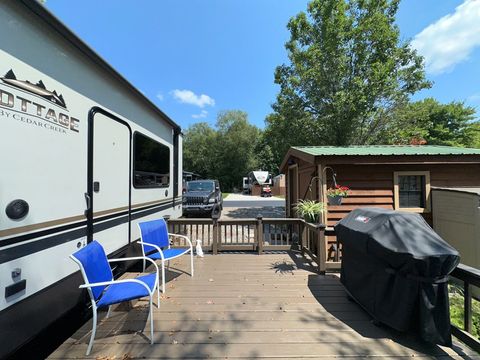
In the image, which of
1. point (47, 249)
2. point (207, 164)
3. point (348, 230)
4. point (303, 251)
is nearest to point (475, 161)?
point (303, 251)

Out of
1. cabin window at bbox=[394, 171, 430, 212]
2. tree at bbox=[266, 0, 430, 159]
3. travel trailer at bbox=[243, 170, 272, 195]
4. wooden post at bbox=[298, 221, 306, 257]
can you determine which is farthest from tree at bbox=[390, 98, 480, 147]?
wooden post at bbox=[298, 221, 306, 257]

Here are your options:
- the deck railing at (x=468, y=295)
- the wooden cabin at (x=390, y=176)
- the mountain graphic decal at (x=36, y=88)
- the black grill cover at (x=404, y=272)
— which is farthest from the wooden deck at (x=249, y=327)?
the wooden cabin at (x=390, y=176)

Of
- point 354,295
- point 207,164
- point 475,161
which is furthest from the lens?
point 207,164

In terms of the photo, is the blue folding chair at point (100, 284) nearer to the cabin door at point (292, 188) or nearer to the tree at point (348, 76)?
the cabin door at point (292, 188)

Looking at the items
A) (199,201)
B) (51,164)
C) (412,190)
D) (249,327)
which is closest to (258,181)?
(199,201)

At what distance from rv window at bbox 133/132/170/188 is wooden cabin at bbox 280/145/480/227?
10.4 feet

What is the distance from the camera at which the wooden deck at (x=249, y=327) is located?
250 cm

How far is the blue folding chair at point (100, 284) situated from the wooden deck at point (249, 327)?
0.24 meters

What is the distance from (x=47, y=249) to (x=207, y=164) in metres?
39.8

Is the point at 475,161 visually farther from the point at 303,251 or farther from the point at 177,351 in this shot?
the point at 177,351

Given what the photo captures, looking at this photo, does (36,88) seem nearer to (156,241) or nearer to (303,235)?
(156,241)

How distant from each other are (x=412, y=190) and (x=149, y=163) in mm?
5915

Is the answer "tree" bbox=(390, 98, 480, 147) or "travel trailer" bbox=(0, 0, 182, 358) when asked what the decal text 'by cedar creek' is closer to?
"travel trailer" bbox=(0, 0, 182, 358)

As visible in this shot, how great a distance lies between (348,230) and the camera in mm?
3352
